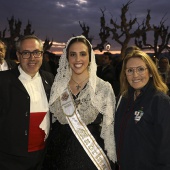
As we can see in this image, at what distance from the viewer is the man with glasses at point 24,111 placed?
2.53 m

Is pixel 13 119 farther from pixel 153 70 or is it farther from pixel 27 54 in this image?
pixel 153 70

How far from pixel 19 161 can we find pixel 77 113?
756 mm

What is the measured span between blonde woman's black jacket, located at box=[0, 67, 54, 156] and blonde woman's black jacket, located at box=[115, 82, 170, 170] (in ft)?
3.06

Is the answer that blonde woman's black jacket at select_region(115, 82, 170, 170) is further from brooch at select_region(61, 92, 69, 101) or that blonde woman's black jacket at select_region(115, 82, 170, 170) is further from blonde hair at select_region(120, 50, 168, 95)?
brooch at select_region(61, 92, 69, 101)

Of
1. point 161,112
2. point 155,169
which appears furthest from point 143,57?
point 155,169

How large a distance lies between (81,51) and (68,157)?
1104 millimetres

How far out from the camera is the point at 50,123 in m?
2.87

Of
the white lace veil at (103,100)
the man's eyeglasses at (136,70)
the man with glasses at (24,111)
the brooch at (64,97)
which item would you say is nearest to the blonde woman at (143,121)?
the man's eyeglasses at (136,70)

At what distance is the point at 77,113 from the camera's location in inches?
111

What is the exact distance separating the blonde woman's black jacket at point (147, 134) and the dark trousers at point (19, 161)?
88cm

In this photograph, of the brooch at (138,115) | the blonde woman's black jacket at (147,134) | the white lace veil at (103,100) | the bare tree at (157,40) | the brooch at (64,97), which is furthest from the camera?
the bare tree at (157,40)

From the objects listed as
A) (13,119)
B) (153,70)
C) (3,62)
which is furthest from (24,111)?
(3,62)

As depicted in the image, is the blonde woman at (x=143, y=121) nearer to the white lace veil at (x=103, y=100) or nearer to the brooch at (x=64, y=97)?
the white lace veil at (x=103, y=100)

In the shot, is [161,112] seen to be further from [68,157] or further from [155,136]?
[68,157]
